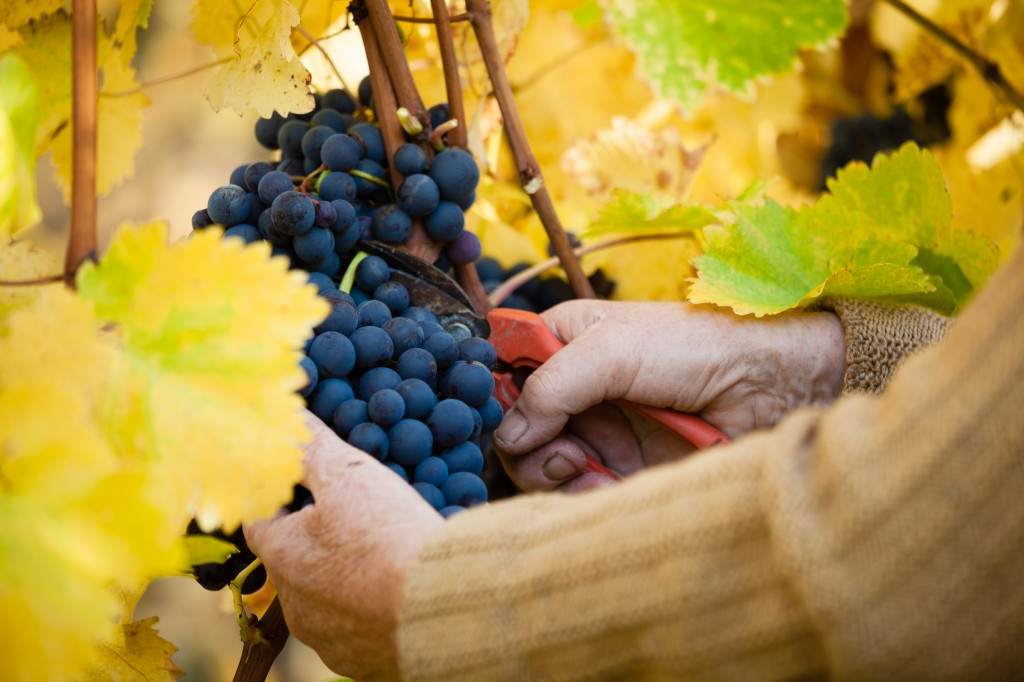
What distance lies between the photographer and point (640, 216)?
3.03ft

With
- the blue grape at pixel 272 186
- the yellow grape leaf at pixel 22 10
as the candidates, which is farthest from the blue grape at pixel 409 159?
the yellow grape leaf at pixel 22 10

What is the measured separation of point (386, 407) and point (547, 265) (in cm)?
36

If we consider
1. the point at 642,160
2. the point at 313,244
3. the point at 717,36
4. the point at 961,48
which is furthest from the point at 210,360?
the point at 961,48

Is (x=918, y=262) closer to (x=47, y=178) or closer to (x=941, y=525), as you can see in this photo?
(x=941, y=525)

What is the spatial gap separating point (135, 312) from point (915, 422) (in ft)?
1.38

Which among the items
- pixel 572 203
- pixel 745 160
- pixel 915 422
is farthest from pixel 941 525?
pixel 745 160

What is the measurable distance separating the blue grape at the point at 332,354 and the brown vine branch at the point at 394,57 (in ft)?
0.81

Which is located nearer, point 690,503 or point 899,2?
point 690,503

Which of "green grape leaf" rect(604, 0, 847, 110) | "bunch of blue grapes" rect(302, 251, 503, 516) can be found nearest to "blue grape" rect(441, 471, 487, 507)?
"bunch of blue grapes" rect(302, 251, 503, 516)

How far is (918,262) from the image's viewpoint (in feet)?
2.98

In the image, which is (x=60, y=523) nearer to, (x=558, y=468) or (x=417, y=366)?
(x=417, y=366)

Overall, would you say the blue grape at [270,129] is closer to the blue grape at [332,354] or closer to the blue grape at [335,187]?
the blue grape at [335,187]

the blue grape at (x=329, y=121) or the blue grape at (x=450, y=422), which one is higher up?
the blue grape at (x=329, y=121)

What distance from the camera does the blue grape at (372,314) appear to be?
67 cm
